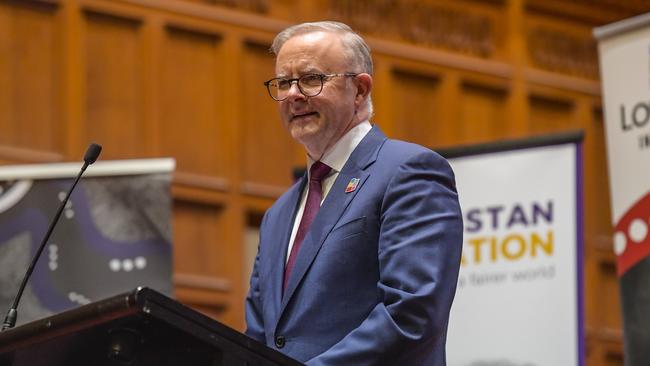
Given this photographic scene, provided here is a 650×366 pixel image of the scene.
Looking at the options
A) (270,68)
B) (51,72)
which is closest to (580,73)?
(270,68)

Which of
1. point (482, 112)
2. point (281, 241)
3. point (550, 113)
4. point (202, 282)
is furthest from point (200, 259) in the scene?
point (281, 241)

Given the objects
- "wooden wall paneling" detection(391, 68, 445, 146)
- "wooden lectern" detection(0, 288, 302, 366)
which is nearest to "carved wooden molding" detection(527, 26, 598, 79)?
"wooden wall paneling" detection(391, 68, 445, 146)

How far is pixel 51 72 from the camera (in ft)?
23.7

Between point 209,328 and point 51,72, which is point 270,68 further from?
point 209,328

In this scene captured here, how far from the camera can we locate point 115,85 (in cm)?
740

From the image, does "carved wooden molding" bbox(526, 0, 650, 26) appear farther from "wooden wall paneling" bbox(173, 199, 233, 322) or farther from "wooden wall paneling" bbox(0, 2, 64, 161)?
"wooden wall paneling" bbox(0, 2, 64, 161)

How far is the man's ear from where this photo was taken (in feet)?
11.0

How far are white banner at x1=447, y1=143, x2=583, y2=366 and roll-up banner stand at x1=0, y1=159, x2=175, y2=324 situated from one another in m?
1.33

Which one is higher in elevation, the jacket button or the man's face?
the man's face

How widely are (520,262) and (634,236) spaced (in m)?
0.75

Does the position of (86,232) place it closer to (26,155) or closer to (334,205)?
(26,155)

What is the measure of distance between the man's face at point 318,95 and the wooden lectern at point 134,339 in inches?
30.7

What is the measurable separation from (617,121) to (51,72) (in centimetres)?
305

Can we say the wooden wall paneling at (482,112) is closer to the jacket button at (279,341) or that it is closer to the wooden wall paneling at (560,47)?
the wooden wall paneling at (560,47)
